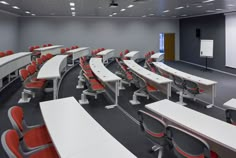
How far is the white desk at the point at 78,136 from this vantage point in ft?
6.06

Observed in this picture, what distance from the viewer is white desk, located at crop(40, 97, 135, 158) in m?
1.85

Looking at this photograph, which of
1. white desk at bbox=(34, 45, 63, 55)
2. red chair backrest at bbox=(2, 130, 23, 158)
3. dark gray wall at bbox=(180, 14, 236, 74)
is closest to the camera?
red chair backrest at bbox=(2, 130, 23, 158)

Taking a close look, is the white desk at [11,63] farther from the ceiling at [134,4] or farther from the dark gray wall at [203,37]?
the dark gray wall at [203,37]


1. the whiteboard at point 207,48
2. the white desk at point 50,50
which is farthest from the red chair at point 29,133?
the whiteboard at point 207,48

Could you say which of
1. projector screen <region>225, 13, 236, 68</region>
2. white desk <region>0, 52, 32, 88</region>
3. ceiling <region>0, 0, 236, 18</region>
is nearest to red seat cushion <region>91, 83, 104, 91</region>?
white desk <region>0, 52, 32, 88</region>

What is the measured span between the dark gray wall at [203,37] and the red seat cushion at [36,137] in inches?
413

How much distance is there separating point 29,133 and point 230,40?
10950 millimetres

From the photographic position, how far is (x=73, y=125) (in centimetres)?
242

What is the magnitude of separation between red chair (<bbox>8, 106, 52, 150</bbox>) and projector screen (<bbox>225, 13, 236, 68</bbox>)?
10498mm

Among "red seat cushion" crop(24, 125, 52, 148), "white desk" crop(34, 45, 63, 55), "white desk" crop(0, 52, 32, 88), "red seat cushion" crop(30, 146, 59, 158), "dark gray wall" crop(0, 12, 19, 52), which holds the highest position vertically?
"dark gray wall" crop(0, 12, 19, 52)

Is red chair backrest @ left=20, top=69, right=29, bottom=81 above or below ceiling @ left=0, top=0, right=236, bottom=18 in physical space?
below

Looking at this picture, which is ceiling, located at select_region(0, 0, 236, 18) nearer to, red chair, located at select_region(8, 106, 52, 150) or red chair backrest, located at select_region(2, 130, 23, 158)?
red chair, located at select_region(8, 106, 52, 150)

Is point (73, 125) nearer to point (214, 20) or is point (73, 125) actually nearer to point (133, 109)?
point (133, 109)

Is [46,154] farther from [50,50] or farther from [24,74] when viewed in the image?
[50,50]
